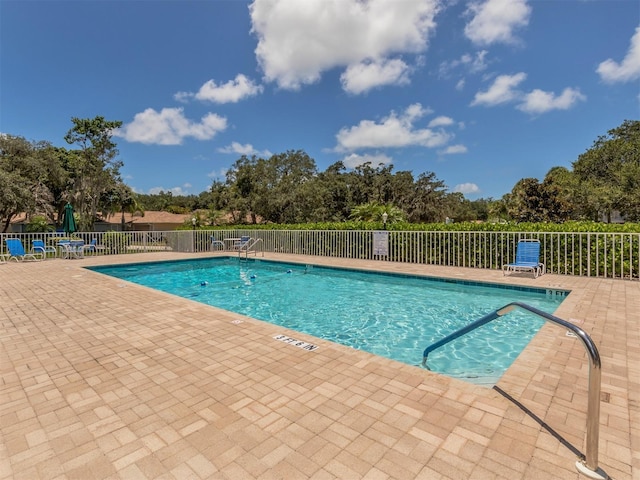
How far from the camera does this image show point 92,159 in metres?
23.1

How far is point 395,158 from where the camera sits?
131ft

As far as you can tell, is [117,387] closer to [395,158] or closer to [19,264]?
[19,264]

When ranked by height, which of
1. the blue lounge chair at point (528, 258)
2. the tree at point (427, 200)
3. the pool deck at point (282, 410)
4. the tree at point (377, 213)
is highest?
the tree at point (427, 200)

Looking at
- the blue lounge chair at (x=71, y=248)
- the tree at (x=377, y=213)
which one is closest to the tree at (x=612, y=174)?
the tree at (x=377, y=213)

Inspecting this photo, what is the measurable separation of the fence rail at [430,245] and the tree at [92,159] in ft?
27.2

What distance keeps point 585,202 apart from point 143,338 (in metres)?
36.1

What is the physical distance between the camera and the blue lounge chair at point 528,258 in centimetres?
909

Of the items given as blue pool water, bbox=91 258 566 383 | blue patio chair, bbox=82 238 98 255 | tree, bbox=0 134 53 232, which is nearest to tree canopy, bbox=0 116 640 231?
tree, bbox=0 134 53 232

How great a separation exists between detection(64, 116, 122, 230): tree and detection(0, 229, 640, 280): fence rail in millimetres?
8279

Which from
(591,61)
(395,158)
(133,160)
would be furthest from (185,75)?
(395,158)

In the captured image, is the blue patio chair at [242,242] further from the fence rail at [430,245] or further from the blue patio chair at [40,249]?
the blue patio chair at [40,249]

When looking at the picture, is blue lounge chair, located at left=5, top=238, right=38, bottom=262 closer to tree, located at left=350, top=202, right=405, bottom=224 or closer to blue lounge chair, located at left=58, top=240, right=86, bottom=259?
blue lounge chair, located at left=58, top=240, right=86, bottom=259

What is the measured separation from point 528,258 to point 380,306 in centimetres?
493

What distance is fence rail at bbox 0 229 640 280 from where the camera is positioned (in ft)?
28.5
